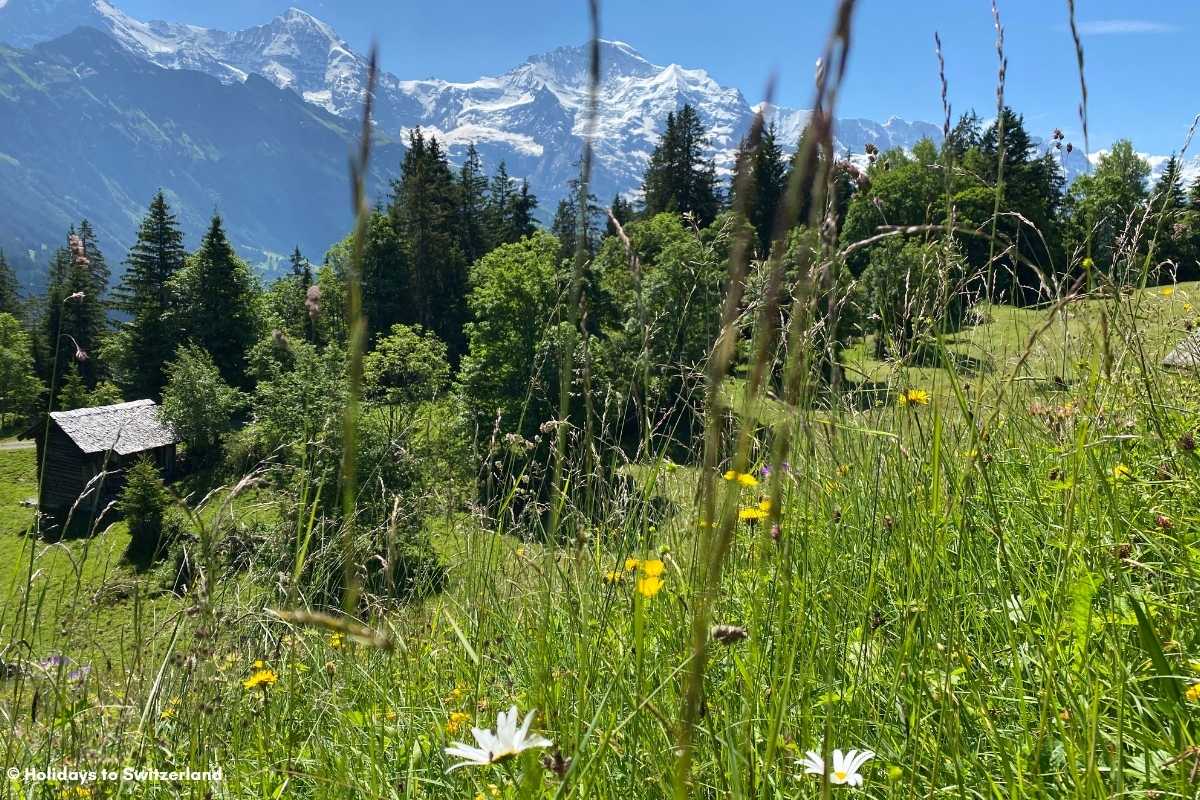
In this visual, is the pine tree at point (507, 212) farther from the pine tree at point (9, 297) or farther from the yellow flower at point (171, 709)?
the yellow flower at point (171, 709)

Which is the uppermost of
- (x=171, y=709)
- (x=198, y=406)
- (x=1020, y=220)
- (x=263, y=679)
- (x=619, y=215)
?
(x=619, y=215)

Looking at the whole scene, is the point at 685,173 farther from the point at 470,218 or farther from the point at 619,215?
the point at 470,218

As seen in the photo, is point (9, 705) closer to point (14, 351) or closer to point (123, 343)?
point (123, 343)

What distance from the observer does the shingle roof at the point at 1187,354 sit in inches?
104

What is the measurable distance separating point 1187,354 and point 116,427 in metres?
44.7

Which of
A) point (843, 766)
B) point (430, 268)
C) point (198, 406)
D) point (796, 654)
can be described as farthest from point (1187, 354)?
point (430, 268)

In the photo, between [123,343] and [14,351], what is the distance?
13016 mm

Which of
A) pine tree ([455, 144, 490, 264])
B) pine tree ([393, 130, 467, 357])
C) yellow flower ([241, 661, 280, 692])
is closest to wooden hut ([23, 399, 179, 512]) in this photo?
pine tree ([393, 130, 467, 357])

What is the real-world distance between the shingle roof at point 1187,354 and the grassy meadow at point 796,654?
1.40 feet

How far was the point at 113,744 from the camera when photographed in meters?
1.76

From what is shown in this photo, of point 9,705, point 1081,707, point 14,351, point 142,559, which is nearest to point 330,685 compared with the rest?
point 9,705

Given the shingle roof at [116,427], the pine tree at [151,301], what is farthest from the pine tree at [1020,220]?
the pine tree at [151,301]

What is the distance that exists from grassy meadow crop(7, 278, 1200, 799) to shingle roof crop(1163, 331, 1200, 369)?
0.43 metres

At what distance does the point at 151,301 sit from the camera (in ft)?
156
